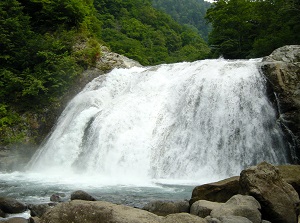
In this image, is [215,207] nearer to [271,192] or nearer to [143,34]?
[271,192]

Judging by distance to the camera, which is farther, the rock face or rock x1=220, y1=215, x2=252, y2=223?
the rock face

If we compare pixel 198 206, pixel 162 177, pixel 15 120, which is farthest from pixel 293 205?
pixel 15 120

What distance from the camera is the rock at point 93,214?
5532mm

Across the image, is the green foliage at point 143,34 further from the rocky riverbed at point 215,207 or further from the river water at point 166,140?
the rocky riverbed at point 215,207

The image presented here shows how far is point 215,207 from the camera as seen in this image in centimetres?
722

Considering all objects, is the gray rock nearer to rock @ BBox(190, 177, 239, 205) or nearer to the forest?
rock @ BBox(190, 177, 239, 205)

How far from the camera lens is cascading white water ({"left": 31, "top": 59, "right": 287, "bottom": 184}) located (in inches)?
566

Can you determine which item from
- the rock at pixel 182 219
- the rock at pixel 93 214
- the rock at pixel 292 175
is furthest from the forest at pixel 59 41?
the rock at pixel 182 219

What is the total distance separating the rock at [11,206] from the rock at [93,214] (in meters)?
3.78

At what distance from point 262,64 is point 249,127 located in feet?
11.4

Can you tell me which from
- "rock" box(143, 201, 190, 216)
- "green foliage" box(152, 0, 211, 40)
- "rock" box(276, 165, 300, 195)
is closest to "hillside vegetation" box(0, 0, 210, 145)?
"rock" box(143, 201, 190, 216)

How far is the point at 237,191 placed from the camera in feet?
29.0

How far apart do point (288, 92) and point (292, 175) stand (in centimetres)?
654

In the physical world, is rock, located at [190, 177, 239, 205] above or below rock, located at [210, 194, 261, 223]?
above
